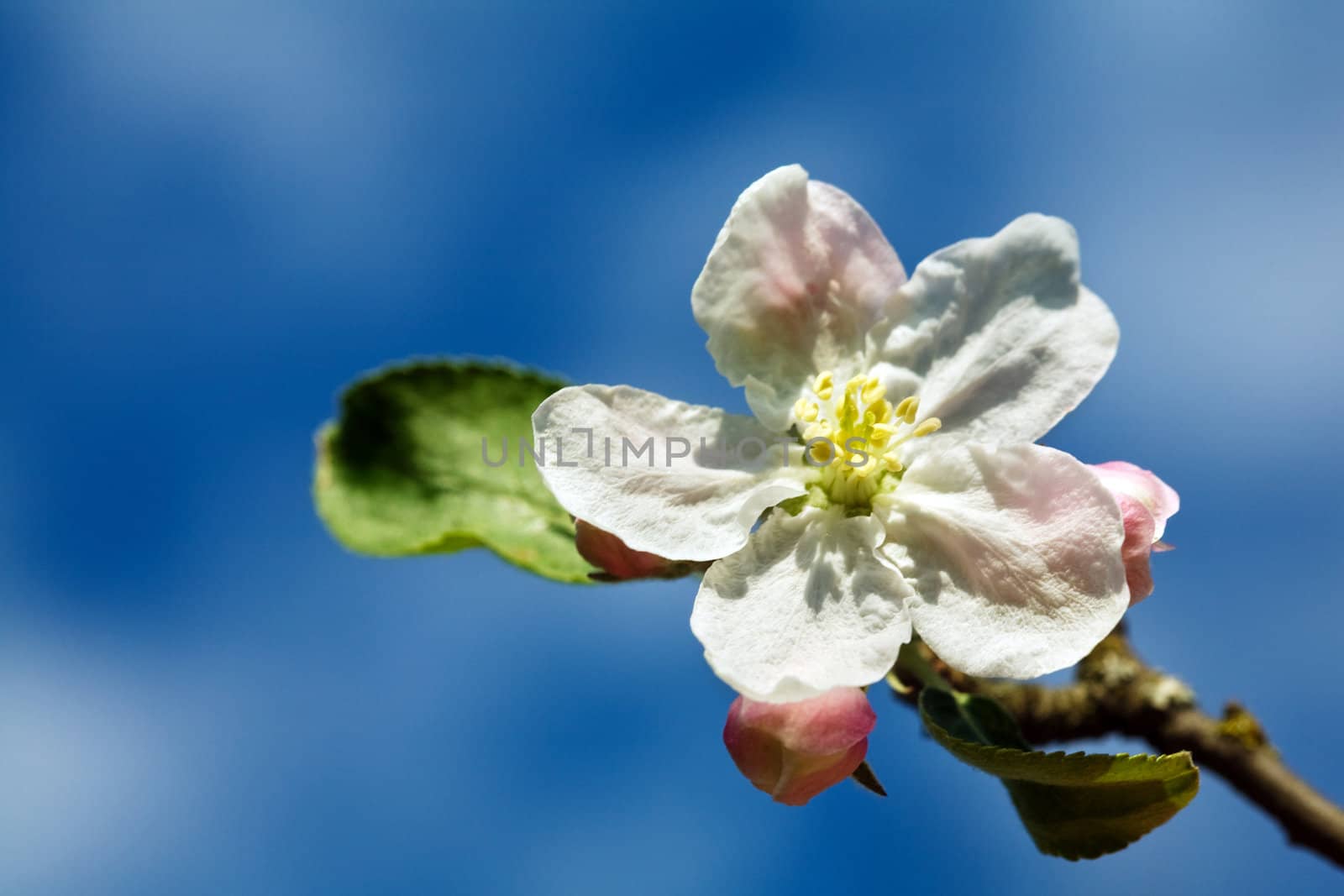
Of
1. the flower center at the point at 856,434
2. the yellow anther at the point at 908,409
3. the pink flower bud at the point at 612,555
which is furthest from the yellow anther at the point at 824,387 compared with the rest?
the pink flower bud at the point at 612,555

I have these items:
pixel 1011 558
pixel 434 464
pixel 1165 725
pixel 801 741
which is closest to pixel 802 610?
pixel 801 741

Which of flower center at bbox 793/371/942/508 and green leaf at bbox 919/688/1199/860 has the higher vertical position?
flower center at bbox 793/371/942/508

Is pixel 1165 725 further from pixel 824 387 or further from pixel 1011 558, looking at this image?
pixel 824 387

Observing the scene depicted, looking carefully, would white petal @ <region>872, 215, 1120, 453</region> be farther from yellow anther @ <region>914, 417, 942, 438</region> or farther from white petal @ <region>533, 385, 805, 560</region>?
white petal @ <region>533, 385, 805, 560</region>

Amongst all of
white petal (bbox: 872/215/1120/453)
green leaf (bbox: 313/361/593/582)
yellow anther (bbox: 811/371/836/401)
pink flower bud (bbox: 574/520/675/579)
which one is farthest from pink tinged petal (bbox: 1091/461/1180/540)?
green leaf (bbox: 313/361/593/582)

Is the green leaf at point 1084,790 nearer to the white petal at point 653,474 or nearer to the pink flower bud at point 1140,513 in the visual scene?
the pink flower bud at point 1140,513

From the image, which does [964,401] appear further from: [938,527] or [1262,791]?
[1262,791]

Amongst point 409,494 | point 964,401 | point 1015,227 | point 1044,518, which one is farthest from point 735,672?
point 409,494
